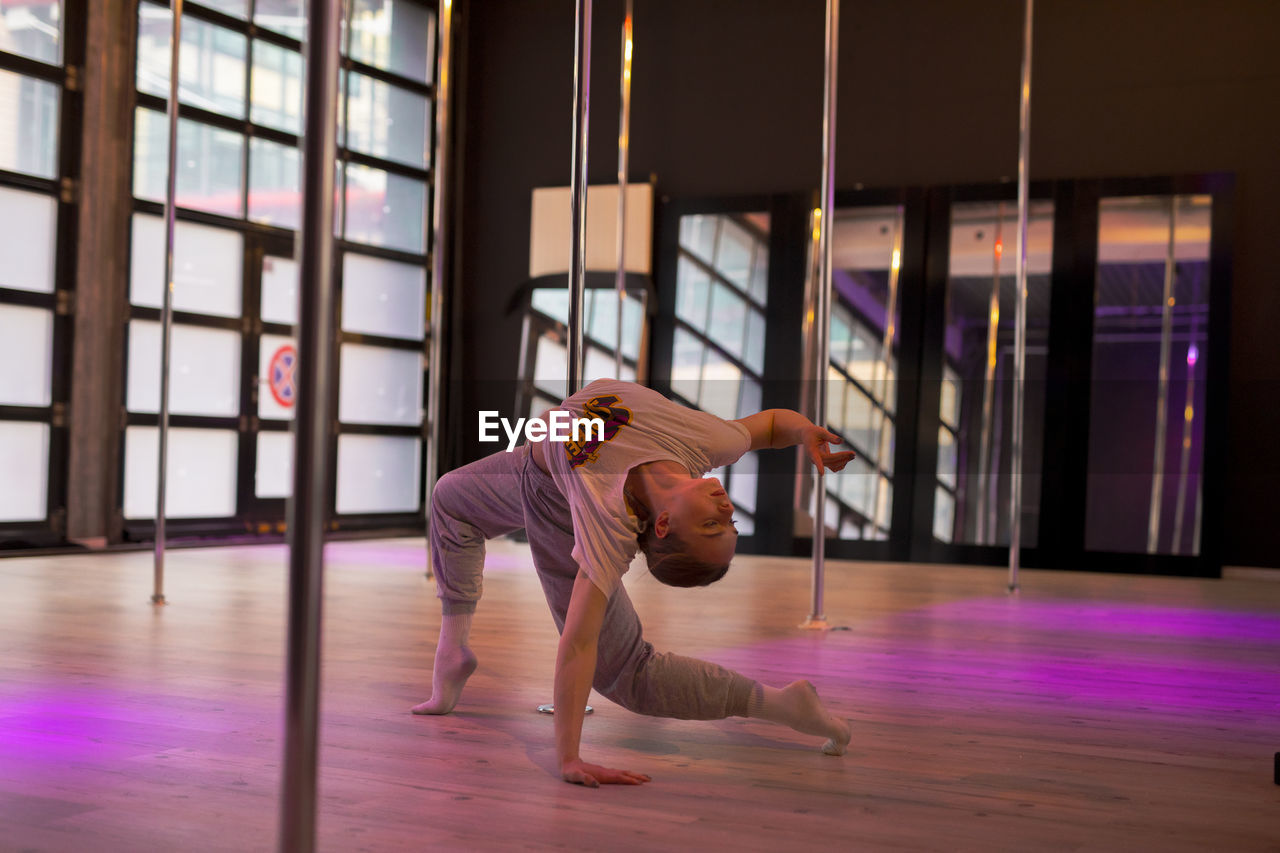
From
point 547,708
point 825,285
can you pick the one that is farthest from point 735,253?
point 547,708

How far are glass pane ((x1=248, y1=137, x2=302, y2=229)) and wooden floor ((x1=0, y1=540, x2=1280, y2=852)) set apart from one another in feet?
13.5

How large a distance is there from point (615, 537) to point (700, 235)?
6692 mm

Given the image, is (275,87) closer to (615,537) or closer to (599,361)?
(599,361)

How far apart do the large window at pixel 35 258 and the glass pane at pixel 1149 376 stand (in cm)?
592

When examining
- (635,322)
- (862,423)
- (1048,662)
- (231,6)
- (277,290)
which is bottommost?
(1048,662)

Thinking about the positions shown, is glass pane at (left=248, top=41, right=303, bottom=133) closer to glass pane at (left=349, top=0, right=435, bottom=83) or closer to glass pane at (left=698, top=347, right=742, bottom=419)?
glass pane at (left=349, top=0, right=435, bottom=83)

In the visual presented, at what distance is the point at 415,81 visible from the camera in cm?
963

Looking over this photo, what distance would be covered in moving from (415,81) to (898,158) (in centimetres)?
368

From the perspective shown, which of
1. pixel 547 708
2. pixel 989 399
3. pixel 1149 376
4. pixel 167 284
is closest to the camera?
pixel 547 708

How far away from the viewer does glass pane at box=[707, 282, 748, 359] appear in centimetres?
836

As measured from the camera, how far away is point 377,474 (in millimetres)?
9367

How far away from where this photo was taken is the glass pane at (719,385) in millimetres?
8172

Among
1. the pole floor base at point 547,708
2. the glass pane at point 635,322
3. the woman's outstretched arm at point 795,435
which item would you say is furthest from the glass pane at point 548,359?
the woman's outstretched arm at point 795,435

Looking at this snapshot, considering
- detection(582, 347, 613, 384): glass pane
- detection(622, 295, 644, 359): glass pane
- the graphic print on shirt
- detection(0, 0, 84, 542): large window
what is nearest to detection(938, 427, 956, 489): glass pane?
detection(622, 295, 644, 359): glass pane
